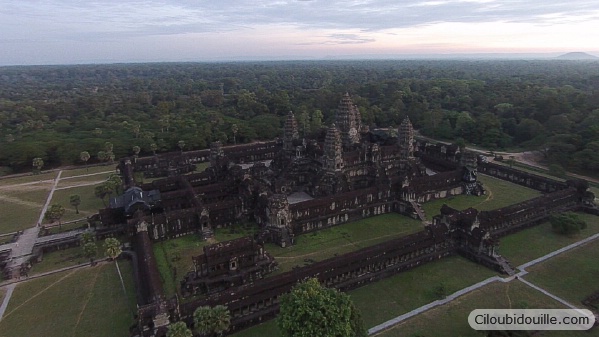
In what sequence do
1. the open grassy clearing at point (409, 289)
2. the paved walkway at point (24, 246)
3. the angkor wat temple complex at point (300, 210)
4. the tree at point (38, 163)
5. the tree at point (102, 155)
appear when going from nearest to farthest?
the open grassy clearing at point (409, 289), the angkor wat temple complex at point (300, 210), the paved walkway at point (24, 246), the tree at point (38, 163), the tree at point (102, 155)

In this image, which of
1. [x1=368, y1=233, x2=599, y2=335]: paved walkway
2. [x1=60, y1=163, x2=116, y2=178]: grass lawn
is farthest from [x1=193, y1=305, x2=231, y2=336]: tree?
[x1=60, y1=163, x2=116, y2=178]: grass lawn

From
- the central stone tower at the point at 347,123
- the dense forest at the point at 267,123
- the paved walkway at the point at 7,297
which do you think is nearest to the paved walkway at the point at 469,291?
the paved walkway at the point at 7,297

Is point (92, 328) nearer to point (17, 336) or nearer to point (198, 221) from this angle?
point (17, 336)

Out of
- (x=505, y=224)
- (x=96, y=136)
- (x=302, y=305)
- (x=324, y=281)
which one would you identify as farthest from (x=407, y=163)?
(x=96, y=136)

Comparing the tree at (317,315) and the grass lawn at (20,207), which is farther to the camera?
the grass lawn at (20,207)

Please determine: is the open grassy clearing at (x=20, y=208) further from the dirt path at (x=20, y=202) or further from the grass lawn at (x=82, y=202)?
the grass lawn at (x=82, y=202)

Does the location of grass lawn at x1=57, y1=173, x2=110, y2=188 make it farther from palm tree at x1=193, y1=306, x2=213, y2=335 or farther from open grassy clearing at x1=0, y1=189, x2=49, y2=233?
palm tree at x1=193, y1=306, x2=213, y2=335

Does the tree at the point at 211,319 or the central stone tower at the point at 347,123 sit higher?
the central stone tower at the point at 347,123
